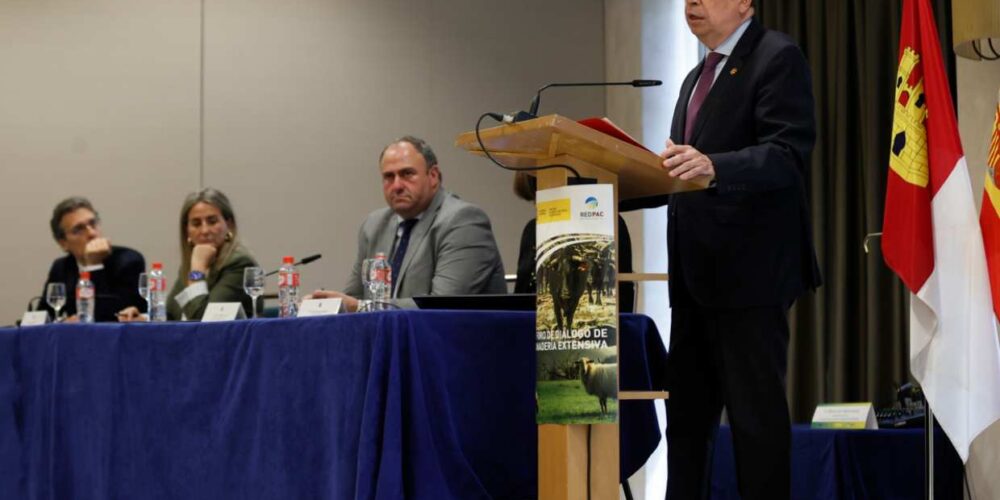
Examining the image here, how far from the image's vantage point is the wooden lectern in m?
2.19

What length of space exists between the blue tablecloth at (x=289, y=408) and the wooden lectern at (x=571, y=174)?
28 cm

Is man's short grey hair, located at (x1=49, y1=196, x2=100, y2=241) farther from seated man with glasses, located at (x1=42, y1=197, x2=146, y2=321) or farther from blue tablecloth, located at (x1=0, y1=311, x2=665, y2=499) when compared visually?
blue tablecloth, located at (x1=0, y1=311, x2=665, y2=499)

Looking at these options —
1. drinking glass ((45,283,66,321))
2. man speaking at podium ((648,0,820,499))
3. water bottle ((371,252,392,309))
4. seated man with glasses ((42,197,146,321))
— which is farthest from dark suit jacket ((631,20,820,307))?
seated man with glasses ((42,197,146,321))

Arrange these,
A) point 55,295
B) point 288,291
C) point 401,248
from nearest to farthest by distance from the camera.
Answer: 1. point 288,291
2. point 401,248
3. point 55,295

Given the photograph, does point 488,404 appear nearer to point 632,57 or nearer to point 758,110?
point 758,110

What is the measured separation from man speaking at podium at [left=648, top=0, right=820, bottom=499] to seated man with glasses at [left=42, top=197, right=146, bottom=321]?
2.64 meters

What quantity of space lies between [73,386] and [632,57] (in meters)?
3.88

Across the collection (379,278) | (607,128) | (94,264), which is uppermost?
(607,128)

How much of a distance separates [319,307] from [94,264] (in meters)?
2.42

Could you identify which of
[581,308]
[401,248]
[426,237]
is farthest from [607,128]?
[401,248]

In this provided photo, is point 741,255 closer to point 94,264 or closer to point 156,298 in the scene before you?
point 156,298

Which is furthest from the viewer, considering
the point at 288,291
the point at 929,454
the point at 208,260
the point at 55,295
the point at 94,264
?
the point at 94,264

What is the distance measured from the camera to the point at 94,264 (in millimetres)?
4945

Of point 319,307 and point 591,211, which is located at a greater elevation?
point 591,211
